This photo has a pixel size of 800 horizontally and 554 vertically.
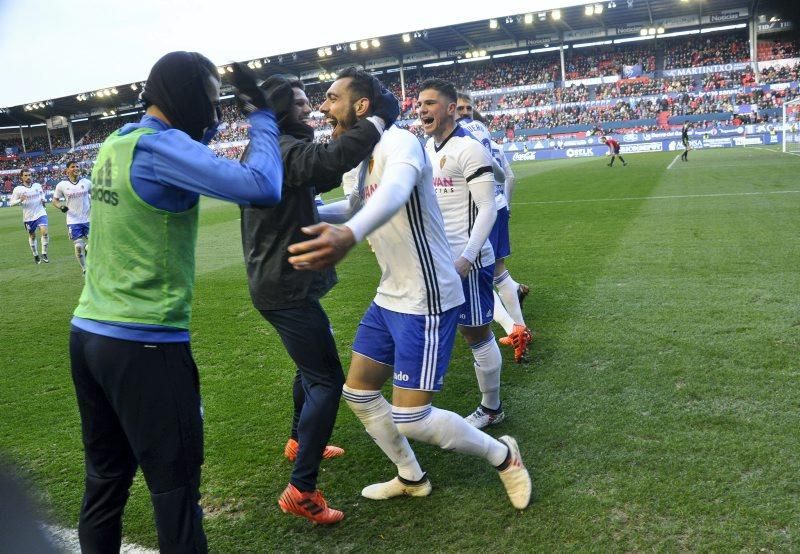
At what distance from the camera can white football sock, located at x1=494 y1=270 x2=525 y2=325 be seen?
5.91 metres

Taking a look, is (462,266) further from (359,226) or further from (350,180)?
(359,226)

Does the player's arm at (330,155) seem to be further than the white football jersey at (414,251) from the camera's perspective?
No

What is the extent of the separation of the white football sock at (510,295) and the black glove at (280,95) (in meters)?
3.41

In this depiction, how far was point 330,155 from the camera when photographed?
2.68 m

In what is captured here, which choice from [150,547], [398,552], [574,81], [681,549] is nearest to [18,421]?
[150,547]

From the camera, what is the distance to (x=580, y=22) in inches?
2083

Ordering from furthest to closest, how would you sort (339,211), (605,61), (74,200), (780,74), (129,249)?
(605,61), (780,74), (74,200), (339,211), (129,249)

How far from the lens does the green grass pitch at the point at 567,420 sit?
3061mm

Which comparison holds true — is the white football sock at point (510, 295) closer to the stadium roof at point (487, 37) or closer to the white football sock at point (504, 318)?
the white football sock at point (504, 318)

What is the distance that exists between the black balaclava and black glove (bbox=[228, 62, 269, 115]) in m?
0.08

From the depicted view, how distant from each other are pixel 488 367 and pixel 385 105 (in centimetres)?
192

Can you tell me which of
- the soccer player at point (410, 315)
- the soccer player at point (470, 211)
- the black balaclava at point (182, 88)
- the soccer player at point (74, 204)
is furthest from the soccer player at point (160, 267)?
the soccer player at point (74, 204)

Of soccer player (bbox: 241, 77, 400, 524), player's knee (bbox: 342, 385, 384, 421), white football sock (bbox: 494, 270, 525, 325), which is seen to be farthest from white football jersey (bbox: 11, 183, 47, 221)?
player's knee (bbox: 342, 385, 384, 421)

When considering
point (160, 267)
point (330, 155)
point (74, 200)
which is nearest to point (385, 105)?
point (330, 155)
